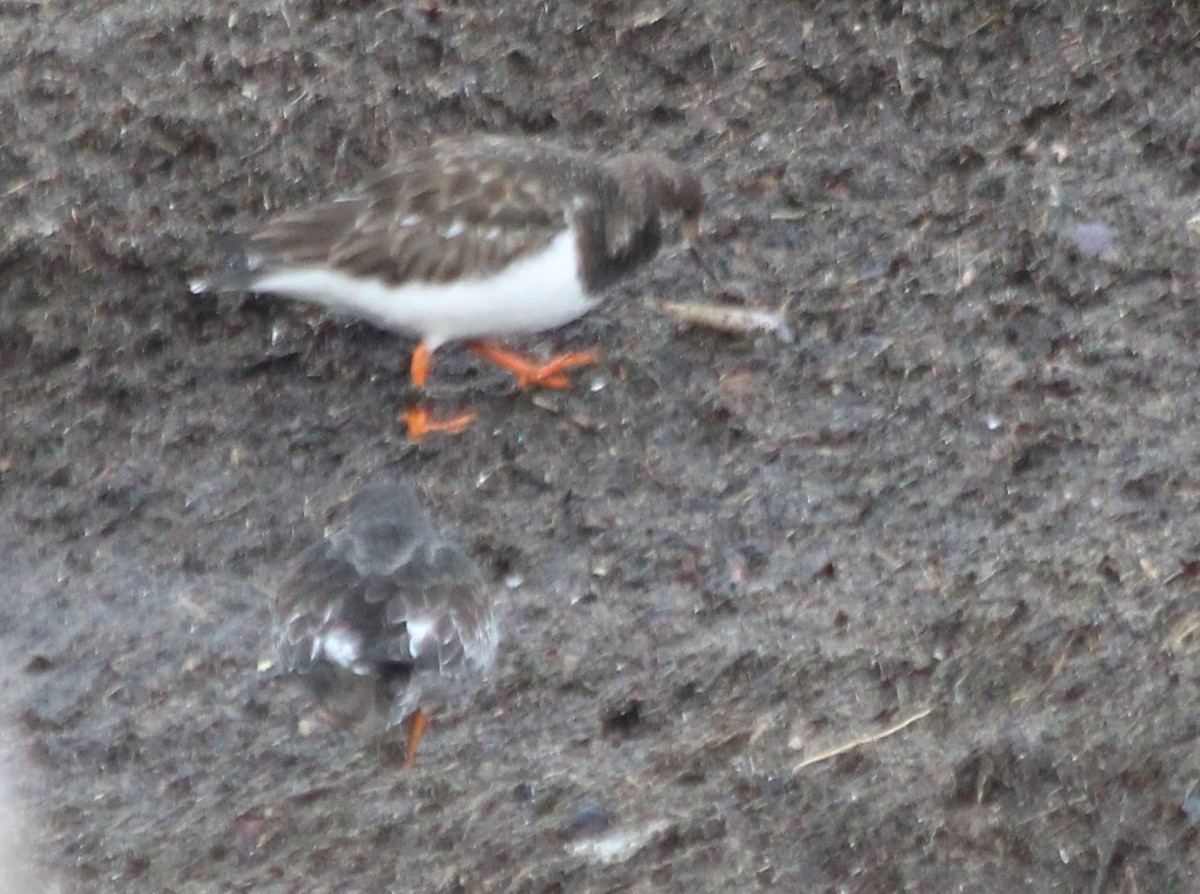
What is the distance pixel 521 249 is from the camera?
3.16m

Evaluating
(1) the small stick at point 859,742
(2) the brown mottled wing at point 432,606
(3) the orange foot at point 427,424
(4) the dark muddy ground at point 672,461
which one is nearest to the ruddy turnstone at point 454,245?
(3) the orange foot at point 427,424

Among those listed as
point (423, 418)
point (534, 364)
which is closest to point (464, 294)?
point (423, 418)

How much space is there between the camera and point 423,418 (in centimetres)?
352

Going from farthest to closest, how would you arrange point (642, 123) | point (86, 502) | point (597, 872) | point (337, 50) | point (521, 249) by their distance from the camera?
1. point (642, 123)
2. point (337, 50)
3. point (86, 502)
4. point (521, 249)
5. point (597, 872)

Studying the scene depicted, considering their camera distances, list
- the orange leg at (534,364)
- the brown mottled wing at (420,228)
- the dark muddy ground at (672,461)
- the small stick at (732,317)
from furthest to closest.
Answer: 1. the small stick at (732,317)
2. the orange leg at (534,364)
3. the brown mottled wing at (420,228)
4. the dark muddy ground at (672,461)

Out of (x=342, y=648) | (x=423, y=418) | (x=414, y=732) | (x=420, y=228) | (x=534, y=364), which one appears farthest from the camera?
(x=534, y=364)

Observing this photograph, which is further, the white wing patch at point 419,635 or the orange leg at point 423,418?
the orange leg at point 423,418

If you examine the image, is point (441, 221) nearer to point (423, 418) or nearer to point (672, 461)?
point (423, 418)

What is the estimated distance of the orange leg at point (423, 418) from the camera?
344 centimetres

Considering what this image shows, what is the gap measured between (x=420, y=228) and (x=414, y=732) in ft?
3.64

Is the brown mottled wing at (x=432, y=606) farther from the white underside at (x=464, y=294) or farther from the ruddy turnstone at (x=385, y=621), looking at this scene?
the white underside at (x=464, y=294)

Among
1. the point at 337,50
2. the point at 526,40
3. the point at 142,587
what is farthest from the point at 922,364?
the point at 142,587

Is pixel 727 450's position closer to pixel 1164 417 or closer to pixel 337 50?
pixel 1164 417

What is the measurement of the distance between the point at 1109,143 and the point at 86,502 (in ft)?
9.61
